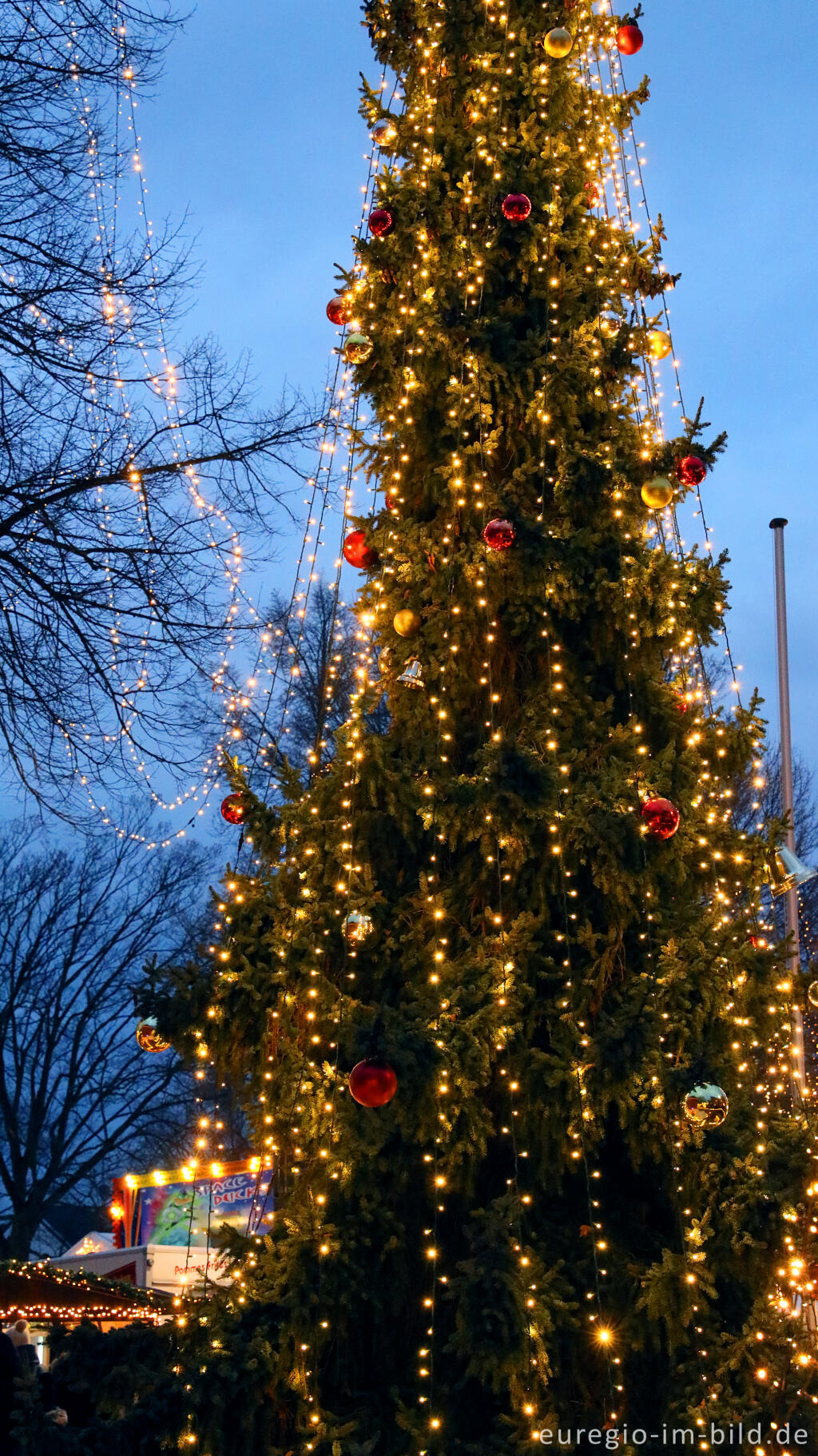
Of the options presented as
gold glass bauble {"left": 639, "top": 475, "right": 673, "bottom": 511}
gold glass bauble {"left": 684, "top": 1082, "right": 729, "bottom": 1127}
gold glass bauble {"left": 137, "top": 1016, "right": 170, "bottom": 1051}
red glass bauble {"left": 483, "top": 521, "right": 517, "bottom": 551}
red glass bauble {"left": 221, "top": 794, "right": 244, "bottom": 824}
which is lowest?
gold glass bauble {"left": 684, "top": 1082, "right": 729, "bottom": 1127}

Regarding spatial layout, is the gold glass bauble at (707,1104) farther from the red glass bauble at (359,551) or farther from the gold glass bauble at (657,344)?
the gold glass bauble at (657,344)

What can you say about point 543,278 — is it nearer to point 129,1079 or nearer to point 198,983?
point 198,983

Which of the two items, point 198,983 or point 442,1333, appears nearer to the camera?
point 442,1333

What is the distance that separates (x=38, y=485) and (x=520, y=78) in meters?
3.67

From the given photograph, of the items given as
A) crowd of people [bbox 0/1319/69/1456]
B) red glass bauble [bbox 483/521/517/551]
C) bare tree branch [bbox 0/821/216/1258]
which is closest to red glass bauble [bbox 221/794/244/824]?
red glass bauble [bbox 483/521/517/551]

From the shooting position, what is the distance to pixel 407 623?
5910 millimetres

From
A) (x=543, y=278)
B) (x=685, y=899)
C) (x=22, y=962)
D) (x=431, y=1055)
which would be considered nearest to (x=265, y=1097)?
(x=431, y=1055)

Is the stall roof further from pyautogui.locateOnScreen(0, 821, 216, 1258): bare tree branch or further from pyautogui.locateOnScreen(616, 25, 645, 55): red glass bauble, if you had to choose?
pyautogui.locateOnScreen(0, 821, 216, 1258): bare tree branch

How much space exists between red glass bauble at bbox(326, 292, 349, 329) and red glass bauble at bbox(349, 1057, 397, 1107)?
13.9ft

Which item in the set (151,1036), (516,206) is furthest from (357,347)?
(151,1036)

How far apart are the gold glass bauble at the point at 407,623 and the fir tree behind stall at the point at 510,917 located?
3 centimetres

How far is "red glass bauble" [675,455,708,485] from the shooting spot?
571 cm

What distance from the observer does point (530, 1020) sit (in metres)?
5.09

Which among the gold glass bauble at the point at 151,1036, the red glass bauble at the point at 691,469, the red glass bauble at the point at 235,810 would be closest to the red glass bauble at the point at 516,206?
the red glass bauble at the point at 691,469
